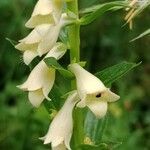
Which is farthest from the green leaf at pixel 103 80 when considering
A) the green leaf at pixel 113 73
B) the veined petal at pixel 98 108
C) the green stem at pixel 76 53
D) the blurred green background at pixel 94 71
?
the blurred green background at pixel 94 71

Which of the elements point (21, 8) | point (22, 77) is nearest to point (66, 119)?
point (22, 77)

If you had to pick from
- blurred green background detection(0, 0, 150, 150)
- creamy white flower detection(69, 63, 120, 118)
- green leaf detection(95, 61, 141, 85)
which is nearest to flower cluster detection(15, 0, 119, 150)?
creamy white flower detection(69, 63, 120, 118)

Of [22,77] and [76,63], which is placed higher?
[76,63]

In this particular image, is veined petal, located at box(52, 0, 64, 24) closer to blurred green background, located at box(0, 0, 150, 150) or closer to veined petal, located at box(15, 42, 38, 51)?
veined petal, located at box(15, 42, 38, 51)

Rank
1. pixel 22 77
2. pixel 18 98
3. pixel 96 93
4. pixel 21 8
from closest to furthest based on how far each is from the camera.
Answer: pixel 96 93, pixel 18 98, pixel 22 77, pixel 21 8

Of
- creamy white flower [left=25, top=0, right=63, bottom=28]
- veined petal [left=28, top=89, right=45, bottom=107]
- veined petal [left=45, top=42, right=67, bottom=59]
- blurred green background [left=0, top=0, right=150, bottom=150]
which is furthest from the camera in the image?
blurred green background [left=0, top=0, right=150, bottom=150]

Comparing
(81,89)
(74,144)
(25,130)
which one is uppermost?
(81,89)

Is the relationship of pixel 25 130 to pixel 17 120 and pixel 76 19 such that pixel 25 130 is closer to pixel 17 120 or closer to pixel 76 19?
pixel 17 120
